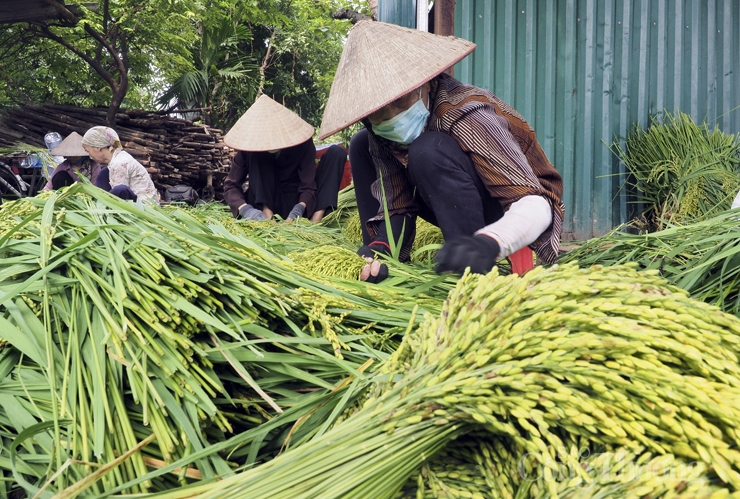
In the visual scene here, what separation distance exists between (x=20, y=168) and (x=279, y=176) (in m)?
6.11

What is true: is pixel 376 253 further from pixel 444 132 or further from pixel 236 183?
pixel 236 183

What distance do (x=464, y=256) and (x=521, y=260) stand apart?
529 mm

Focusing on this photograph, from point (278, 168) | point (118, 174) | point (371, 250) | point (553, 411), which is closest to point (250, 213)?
point (278, 168)

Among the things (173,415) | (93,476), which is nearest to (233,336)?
(173,415)

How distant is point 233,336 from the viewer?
121 centimetres

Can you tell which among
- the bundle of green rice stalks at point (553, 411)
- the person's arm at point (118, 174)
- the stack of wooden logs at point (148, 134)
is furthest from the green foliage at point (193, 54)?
the bundle of green rice stalks at point (553, 411)

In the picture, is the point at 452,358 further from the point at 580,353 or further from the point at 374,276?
the point at 374,276

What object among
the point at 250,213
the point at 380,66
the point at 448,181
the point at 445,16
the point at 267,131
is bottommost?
the point at 250,213

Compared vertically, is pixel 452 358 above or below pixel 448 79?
below

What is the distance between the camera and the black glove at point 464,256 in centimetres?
142

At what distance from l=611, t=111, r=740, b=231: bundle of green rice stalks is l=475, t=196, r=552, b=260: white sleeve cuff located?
1.76m

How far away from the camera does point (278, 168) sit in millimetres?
4523

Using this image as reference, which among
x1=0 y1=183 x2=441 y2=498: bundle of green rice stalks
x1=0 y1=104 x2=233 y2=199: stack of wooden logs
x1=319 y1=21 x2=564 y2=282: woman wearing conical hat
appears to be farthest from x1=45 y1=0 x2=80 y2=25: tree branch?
x1=0 y1=183 x2=441 y2=498: bundle of green rice stalks

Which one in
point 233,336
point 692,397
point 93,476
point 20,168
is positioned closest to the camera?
point 692,397
